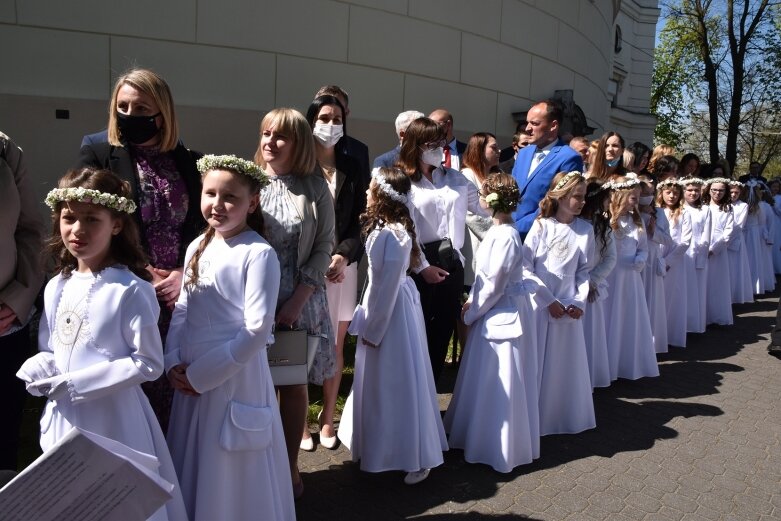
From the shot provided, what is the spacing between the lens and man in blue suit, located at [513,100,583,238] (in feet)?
17.6

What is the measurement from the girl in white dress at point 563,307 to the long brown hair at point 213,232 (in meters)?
2.48

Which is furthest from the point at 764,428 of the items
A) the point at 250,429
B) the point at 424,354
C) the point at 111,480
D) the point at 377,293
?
the point at 111,480

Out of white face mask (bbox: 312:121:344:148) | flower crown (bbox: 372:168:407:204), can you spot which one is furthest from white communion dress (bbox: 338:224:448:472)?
white face mask (bbox: 312:121:344:148)

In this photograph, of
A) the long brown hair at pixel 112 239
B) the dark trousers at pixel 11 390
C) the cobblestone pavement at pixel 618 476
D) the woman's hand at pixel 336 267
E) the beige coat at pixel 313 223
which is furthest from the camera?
the woman's hand at pixel 336 267

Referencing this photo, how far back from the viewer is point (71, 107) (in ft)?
20.2

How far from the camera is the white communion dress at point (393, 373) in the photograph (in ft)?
12.4

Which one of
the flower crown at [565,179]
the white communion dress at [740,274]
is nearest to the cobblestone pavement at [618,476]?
the flower crown at [565,179]

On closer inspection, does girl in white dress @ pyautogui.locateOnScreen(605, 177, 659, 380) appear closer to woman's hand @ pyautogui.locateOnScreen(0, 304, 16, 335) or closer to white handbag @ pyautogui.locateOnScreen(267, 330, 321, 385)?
white handbag @ pyautogui.locateOnScreen(267, 330, 321, 385)

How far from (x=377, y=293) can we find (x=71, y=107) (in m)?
3.99

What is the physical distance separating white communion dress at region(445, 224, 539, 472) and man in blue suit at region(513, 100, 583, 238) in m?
1.28

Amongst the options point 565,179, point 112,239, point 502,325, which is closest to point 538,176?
point 565,179

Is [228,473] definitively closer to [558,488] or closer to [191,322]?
[191,322]

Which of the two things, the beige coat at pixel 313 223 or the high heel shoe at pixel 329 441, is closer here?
the beige coat at pixel 313 223

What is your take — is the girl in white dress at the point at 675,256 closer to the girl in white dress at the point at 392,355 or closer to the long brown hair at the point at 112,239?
the girl in white dress at the point at 392,355
